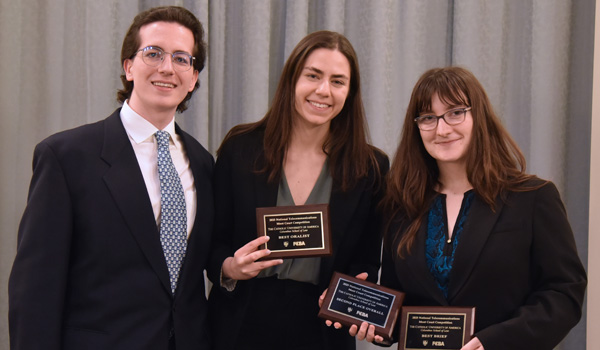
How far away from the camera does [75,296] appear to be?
203 centimetres

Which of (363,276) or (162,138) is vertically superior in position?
(162,138)

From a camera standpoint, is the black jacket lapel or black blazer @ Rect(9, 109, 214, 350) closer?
black blazer @ Rect(9, 109, 214, 350)

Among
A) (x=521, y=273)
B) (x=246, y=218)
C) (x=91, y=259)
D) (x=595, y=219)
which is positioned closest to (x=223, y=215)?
(x=246, y=218)

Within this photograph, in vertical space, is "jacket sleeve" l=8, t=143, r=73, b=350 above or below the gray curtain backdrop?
below

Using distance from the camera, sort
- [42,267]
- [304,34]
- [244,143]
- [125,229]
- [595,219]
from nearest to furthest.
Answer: [42,267], [125,229], [244,143], [595,219], [304,34]

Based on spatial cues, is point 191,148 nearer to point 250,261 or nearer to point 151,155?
point 151,155

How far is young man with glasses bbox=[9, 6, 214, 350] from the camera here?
76.5 inches

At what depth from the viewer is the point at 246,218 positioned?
2.38m

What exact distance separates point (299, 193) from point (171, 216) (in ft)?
1.71

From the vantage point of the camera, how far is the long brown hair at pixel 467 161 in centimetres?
218

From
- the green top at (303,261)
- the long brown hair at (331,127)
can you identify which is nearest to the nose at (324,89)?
the long brown hair at (331,127)

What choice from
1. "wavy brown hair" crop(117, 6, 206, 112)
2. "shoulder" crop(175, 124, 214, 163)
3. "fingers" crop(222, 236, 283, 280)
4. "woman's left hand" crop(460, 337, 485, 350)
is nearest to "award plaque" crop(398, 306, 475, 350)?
"woman's left hand" crop(460, 337, 485, 350)

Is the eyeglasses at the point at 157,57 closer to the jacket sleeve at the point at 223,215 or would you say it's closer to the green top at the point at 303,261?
the jacket sleeve at the point at 223,215

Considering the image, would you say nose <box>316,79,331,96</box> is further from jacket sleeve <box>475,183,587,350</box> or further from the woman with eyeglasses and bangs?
jacket sleeve <box>475,183,587,350</box>
